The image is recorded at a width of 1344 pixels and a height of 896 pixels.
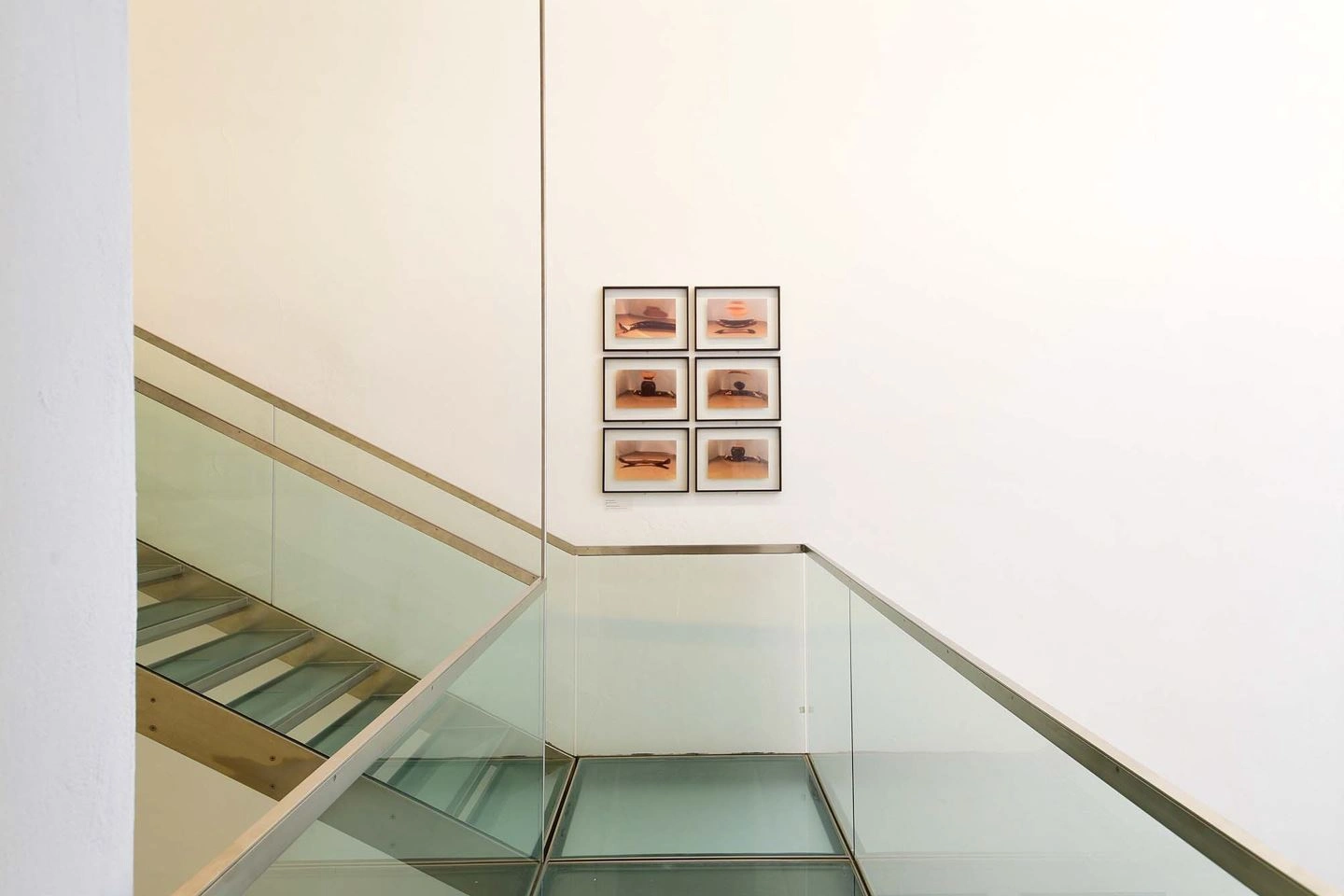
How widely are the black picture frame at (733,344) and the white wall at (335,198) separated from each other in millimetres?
1980

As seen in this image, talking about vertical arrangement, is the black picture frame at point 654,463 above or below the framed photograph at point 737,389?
below

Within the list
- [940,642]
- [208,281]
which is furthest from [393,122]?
[940,642]

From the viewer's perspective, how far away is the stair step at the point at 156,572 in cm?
50

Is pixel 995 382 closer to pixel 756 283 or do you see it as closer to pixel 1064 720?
pixel 756 283

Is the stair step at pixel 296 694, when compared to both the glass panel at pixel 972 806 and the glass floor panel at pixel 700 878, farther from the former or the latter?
the glass floor panel at pixel 700 878

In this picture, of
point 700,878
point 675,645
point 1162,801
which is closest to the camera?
point 1162,801

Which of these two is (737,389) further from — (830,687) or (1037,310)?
(830,687)

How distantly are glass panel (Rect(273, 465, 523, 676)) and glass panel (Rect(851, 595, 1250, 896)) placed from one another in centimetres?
87

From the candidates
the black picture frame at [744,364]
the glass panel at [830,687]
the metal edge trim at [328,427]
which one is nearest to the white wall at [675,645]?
the glass panel at [830,687]

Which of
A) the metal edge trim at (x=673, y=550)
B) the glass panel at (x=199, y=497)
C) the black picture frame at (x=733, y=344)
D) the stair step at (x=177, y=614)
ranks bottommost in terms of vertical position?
the metal edge trim at (x=673, y=550)

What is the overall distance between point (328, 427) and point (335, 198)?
0.87 feet

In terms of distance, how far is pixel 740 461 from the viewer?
13.7ft

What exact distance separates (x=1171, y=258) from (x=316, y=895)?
15.4 ft

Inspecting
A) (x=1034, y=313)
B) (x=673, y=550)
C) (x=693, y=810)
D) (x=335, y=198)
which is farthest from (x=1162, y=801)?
(x=1034, y=313)
